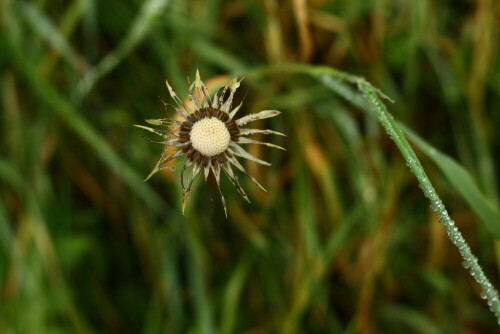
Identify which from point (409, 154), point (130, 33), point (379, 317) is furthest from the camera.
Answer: point (379, 317)

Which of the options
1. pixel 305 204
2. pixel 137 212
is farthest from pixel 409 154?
pixel 137 212

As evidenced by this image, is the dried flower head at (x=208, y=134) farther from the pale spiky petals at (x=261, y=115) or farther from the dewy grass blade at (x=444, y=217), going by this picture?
the dewy grass blade at (x=444, y=217)

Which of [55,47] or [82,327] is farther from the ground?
[55,47]

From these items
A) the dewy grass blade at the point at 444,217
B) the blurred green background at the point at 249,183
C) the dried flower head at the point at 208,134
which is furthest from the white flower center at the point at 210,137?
the blurred green background at the point at 249,183

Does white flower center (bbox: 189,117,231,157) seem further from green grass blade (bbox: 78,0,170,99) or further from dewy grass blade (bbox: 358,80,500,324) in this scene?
green grass blade (bbox: 78,0,170,99)

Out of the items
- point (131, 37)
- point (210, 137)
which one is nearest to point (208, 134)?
point (210, 137)

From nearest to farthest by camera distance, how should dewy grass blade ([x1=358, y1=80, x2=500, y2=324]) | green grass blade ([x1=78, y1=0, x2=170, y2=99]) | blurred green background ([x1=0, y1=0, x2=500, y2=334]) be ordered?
1. dewy grass blade ([x1=358, y1=80, x2=500, y2=324])
2. green grass blade ([x1=78, y1=0, x2=170, y2=99])
3. blurred green background ([x1=0, y1=0, x2=500, y2=334])

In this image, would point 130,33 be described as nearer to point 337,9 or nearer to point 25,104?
point 25,104

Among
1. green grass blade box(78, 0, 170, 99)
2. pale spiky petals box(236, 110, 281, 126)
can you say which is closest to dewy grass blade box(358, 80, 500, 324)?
pale spiky petals box(236, 110, 281, 126)
